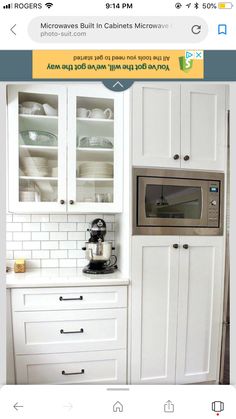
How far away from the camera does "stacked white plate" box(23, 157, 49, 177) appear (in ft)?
3.72

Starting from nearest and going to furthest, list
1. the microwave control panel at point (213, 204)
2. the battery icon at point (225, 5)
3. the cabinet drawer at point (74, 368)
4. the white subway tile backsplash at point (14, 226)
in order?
the battery icon at point (225, 5)
the cabinet drawer at point (74, 368)
the microwave control panel at point (213, 204)
the white subway tile backsplash at point (14, 226)

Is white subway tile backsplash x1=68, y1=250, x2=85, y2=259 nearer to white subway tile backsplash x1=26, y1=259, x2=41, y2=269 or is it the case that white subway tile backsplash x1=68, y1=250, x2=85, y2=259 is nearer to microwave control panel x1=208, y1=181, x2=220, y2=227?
white subway tile backsplash x1=26, y1=259, x2=41, y2=269

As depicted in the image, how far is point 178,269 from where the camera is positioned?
105 cm

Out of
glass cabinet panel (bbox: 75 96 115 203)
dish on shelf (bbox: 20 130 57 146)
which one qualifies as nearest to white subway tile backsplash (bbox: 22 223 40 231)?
glass cabinet panel (bbox: 75 96 115 203)

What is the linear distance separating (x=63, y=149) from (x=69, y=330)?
0.89m

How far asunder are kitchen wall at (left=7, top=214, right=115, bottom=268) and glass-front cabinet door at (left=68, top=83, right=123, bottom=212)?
0.21m

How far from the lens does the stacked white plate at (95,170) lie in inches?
46.3

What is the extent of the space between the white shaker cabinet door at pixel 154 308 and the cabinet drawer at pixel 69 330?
92mm

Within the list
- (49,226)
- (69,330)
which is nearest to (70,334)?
(69,330)

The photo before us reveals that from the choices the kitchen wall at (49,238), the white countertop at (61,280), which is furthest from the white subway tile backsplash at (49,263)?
the white countertop at (61,280)

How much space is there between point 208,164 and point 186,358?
98 cm

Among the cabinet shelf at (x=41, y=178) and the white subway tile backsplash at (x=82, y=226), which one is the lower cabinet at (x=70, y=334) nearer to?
the white subway tile backsplash at (x=82, y=226)
